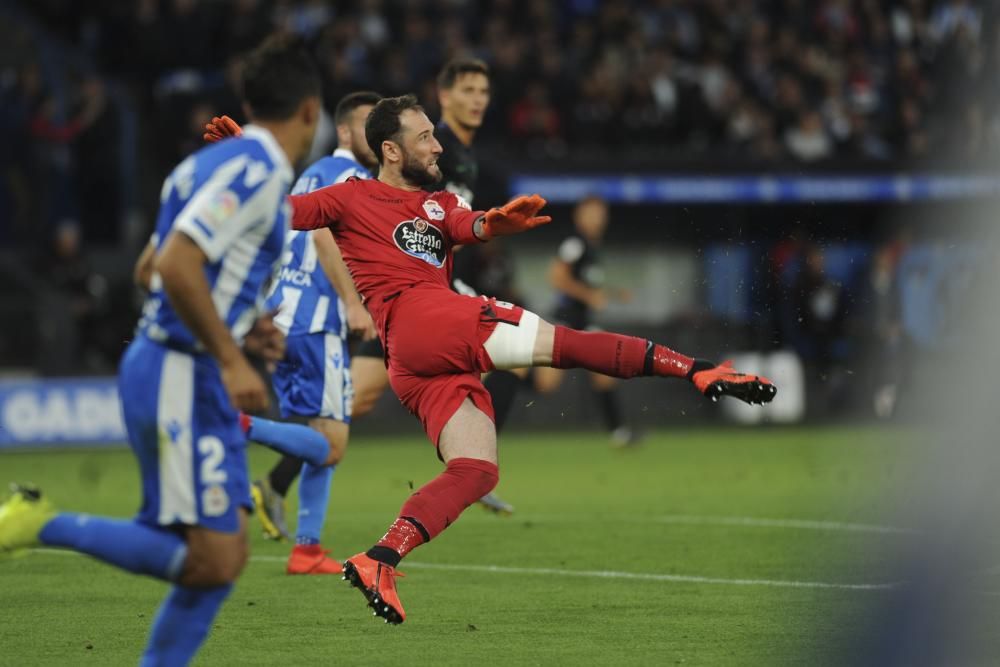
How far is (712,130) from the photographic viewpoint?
22.3m

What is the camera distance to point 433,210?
Answer: 746cm

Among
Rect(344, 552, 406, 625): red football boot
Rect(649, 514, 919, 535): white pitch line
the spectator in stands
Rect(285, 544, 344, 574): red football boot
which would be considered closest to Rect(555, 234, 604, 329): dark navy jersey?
the spectator in stands

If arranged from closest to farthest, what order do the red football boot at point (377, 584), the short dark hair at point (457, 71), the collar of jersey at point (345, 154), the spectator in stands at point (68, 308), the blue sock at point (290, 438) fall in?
1. the red football boot at point (377, 584)
2. the blue sock at point (290, 438)
3. the collar of jersey at point (345, 154)
4. the short dark hair at point (457, 71)
5. the spectator in stands at point (68, 308)

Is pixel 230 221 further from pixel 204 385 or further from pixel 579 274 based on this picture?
pixel 579 274

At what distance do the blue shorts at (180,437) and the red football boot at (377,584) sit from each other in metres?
1.32

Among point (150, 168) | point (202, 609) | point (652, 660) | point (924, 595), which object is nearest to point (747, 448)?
point (150, 168)

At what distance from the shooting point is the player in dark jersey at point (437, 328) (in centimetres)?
696

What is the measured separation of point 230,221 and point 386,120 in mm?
2595

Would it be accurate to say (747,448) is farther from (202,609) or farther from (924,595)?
(202,609)

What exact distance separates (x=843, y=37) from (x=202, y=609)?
20.2m

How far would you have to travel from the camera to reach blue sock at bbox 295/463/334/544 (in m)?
8.66

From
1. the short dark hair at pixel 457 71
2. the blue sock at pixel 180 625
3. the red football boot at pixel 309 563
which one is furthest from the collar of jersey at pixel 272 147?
the short dark hair at pixel 457 71

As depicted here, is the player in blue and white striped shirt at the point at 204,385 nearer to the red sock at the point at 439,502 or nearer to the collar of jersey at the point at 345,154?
the red sock at the point at 439,502

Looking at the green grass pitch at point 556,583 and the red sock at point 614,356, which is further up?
the red sock at point 614,356
